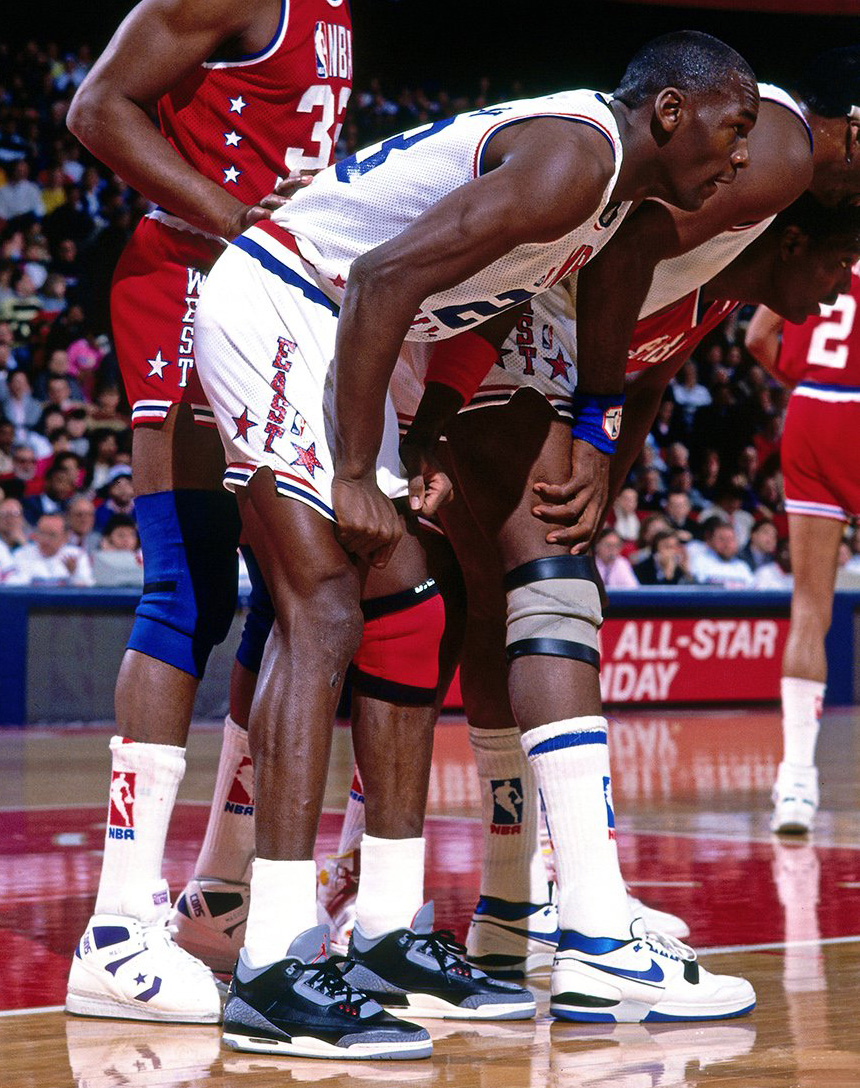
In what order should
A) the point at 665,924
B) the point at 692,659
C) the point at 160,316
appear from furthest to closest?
the point at 692,659 < the point at 665,924 < the point at 160,316

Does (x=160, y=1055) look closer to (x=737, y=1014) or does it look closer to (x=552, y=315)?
(x=737, y=1014)

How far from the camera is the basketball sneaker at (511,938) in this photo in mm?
3012

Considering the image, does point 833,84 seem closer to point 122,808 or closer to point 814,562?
point 814,562

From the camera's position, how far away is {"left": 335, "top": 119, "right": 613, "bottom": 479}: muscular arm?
2.37 meters

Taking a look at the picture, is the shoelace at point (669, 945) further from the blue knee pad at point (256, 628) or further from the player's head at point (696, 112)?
the player's head at point (696, 112)

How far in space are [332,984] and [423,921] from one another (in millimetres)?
354

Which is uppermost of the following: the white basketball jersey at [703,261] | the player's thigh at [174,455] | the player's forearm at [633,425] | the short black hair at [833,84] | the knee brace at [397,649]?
the short black hair at [833,84]

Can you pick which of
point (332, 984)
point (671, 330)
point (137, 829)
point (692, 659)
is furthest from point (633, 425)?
point (692, 659)

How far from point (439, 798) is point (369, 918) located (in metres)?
2.98

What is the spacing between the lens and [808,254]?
11.4 feet

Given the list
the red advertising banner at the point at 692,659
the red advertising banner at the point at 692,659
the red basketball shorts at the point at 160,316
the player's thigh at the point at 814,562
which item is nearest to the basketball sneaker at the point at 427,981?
the red basketball shorts at the point at 160,316

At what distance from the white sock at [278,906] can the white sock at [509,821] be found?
672 mm

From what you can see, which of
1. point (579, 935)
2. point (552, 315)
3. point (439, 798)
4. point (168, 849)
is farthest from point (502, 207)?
point (439, 798)

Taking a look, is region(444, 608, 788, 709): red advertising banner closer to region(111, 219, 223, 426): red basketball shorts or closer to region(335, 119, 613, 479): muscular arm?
Result: region(111, 219, 223, 426): red basketball shorts
